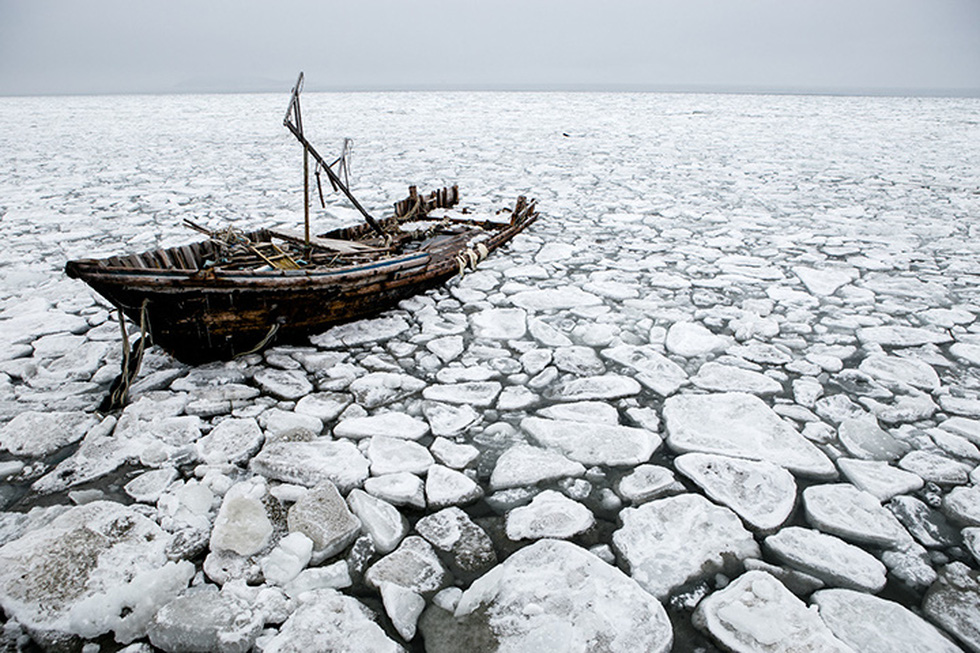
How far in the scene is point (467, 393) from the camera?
9.21 feet

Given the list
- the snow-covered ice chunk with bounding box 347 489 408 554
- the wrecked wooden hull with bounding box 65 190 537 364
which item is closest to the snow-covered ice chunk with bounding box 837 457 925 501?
the snow-covered ice chunk with bounding box 347 489 408 554

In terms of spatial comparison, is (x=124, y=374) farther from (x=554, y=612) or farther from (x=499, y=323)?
(x=554, y=612)

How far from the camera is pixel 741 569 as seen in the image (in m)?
1.80

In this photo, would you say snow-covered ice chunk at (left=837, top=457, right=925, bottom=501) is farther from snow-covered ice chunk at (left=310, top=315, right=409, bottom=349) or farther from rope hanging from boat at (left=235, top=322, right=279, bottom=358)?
rope hanging from boat at (left=235, top=322, right=279, bottom=358)

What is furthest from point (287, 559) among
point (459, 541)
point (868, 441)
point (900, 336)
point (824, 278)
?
point (824, 278)

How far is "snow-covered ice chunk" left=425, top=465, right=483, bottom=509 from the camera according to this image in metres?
2.09

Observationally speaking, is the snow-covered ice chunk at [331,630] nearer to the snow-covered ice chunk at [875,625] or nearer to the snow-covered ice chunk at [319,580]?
the snow-covered ice chunk at [319,580]

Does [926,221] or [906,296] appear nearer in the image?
[906,296]

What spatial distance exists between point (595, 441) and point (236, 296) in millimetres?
1883

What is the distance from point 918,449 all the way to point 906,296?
2152 millimetres

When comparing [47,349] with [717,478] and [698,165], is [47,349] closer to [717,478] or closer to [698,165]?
[717,478]

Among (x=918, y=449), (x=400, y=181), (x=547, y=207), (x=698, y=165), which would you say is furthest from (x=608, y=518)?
(x=698, y=165)

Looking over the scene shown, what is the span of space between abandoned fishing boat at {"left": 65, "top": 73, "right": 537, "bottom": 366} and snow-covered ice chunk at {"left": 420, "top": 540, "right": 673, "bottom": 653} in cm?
188

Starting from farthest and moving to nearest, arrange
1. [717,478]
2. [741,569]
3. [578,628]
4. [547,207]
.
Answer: [547,207], [717,478], [741,569], [578,628]
